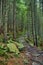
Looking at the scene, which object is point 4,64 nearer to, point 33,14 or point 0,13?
point 33,14

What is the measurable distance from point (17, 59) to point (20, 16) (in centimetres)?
3098

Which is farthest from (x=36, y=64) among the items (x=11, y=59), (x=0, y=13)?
(x=0, y=13)

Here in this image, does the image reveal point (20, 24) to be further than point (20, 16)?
Yes

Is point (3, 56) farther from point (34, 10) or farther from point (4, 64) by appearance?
point (34, 10)

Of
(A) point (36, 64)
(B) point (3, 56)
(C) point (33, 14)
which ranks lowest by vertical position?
(A) point (36, 64)

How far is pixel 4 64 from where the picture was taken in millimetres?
11414

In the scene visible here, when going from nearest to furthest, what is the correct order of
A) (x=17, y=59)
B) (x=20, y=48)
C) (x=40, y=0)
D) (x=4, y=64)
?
(x=4, y=64) < (x=17, y=59) < (x=20, y=48) < (x=40, y=0)

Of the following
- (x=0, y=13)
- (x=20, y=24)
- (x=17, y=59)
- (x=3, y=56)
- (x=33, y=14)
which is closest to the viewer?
(x=3, y=56)

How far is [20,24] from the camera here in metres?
48.0

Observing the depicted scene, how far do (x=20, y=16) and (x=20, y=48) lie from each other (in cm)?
2762

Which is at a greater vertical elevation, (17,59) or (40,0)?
(40,0)

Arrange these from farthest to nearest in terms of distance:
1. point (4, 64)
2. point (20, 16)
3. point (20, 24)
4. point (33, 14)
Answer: point (20, 24), point (20, 16), point (33, 14), point (4, 64)

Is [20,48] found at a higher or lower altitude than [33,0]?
lower

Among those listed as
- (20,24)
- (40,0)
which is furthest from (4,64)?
(20,24)
